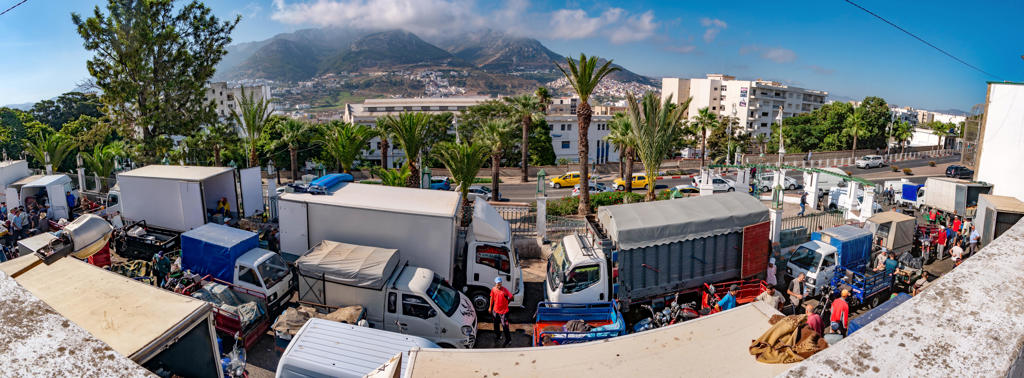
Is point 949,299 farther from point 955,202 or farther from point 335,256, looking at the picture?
point 955,202

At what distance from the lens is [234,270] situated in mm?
11203

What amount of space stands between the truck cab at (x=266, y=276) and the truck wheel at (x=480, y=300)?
4.24 metres

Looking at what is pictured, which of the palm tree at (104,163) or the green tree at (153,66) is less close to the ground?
the green tree at (153,66)

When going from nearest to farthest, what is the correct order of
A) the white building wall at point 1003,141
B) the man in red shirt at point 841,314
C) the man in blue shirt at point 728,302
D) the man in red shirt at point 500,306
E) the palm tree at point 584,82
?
the man in red shirt at point 841,314 < the man in red shirt at point 500,306 < the man in blue shirt at point 728,302 < the palm tree at point 584,82 < the white building wall at point 1003,141

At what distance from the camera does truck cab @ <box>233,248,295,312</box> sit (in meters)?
10.9

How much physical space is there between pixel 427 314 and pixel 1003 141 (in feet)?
91.0

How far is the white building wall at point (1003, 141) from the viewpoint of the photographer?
2197 cm

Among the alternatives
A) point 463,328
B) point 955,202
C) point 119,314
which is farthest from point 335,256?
point 955,202

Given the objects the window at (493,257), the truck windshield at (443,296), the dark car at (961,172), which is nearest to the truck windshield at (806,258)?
the window at (493,257)

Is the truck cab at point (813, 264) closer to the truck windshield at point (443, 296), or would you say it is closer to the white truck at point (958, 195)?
the truck windshield at point (443, 296)

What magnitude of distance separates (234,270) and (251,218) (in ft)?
23.7

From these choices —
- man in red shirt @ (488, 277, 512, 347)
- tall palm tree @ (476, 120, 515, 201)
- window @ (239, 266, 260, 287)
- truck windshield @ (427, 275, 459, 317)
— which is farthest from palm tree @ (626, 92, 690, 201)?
window @ (239, 266, 260, 287)

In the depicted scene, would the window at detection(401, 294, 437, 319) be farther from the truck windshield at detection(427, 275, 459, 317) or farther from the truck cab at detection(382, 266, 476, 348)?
the truck windshield at detection(427, 275, 459, 317)

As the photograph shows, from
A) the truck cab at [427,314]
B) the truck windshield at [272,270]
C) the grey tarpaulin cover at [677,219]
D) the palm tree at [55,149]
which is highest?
the palm tree at [55,149]
